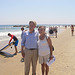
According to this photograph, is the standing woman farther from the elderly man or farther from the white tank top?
the elderly man

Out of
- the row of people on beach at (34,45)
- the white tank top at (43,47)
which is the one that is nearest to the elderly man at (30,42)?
the row of people on beach at (34,45)

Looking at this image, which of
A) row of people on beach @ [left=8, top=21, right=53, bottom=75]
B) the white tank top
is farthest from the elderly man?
the white tank top

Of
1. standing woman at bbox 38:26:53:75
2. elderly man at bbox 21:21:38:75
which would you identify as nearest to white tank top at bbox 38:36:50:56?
standing woman at bbox 38:26:53:75

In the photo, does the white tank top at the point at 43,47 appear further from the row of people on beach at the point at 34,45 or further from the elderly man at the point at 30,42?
the elderly man at the point at 30,42

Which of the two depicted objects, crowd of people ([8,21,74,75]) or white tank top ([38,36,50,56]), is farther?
white tank top ([38,36,50,56])

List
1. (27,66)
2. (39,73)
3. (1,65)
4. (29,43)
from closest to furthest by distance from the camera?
(29,43) < (27,66) < (39,73) < (1,65)

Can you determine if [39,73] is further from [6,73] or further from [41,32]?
Answer: [41,32]

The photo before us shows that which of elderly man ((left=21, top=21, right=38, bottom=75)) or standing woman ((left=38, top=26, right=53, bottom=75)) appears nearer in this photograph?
elderly man ((left=21, top=21, right=38, bottom=75))

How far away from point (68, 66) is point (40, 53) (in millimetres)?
2064

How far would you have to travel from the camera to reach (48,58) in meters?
3.41

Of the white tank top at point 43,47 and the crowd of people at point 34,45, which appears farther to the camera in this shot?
the white tank top at point 43,47

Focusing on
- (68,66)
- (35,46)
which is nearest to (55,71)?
(68,66)

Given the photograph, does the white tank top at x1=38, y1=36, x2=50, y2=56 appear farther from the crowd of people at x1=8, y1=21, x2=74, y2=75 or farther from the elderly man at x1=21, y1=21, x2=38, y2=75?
the elderly man at x1=21, y1=21, x2=38, y2=75

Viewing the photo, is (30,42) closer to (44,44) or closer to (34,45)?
(34,45)
